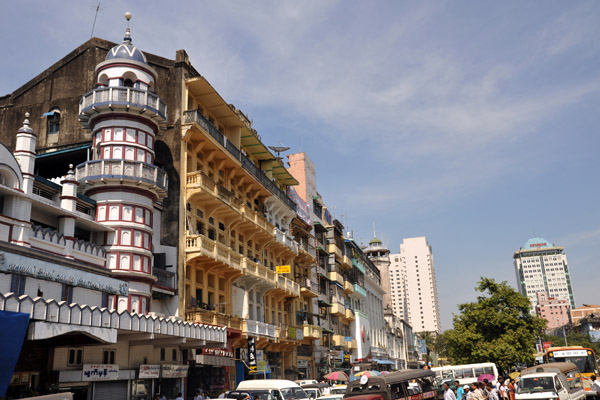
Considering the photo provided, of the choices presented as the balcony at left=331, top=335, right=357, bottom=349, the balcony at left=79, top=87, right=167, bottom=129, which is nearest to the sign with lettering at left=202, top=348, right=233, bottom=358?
the balcony at left=79, top=87, right=167, bottom=129

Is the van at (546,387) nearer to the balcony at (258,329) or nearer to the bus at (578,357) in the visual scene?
the bus at (578,357)

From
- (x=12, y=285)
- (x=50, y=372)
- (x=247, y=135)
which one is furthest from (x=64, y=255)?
(x=247, y=135)

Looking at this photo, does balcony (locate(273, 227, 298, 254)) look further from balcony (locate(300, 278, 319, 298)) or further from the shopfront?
the shopfront

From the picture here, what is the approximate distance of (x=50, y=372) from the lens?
71.4 ft

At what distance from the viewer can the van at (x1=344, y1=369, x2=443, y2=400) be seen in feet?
68.4

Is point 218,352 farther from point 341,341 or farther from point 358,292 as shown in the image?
point 358,292

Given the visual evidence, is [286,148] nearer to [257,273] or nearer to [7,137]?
[257,273]

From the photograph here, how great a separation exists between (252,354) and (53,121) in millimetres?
19791

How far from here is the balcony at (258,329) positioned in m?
34.9

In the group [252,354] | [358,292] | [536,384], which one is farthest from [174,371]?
[358,292]

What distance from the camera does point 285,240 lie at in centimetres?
4612

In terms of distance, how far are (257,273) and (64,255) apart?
15931 mm

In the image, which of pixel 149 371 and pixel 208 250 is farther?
pixel 208 250

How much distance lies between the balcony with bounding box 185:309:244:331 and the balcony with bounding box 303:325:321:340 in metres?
15.3
